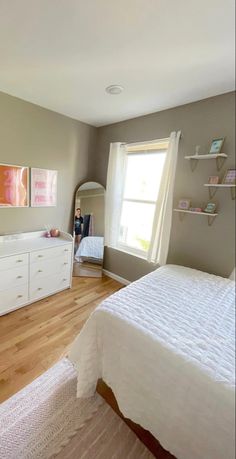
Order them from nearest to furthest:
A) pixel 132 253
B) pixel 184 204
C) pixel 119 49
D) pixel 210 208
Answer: pixel 119 49 → pixel 210 208 → pixel 184 204 → pixel 132 253

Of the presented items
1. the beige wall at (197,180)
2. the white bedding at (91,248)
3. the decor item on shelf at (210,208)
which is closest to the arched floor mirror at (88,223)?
the white bedding at (91,248)

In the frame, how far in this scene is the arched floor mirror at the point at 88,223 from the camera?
8.55 ft

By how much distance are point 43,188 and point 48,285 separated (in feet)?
3.44

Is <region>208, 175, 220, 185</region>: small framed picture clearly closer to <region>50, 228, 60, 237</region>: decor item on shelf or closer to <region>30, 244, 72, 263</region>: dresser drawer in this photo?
<region>30, 244, 72, 263</region>: dresser drawer

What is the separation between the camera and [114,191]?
97.4 inches

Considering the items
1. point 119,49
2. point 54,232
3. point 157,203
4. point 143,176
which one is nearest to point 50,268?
point 54,232

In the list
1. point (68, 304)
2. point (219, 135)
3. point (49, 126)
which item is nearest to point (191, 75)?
point (219, 135)

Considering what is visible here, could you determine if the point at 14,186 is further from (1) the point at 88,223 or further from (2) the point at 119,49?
(2) the point at 119,49

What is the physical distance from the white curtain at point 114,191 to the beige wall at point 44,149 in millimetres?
406

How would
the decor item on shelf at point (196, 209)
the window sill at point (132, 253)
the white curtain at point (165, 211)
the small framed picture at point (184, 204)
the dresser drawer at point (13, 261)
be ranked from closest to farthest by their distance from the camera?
the decor item on shelf at point (196, 209) → the small framed picture at point (184, 204) → the dresser drawer at point (13, 261) → the white curtain at point (165, 211) → the window sill at point (132, 253)

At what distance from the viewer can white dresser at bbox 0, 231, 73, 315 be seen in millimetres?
1768

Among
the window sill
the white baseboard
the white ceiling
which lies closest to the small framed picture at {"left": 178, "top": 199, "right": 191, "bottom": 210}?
the white ceiling

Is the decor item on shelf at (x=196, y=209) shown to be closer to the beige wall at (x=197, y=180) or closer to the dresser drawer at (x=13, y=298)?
the beige wall at (x=197, y=180)

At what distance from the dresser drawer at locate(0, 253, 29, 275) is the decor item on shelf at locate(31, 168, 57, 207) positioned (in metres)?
0.64
